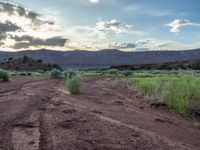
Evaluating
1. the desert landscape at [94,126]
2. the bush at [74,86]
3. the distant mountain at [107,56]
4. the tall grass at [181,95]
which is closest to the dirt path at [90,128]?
the desert landscape at [94,126]

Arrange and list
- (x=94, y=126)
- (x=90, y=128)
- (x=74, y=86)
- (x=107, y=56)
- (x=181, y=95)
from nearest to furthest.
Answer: (x=90, y=128), (x=94, y=126), (x=181, y=95), (x=74, y=86), (x=107, y=56)

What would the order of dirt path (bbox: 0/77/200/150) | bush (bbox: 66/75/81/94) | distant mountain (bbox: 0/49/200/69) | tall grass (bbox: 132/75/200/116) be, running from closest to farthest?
dirt path (bbox: 0/77/200/150)
tall grass (bbox: 132/75/200/116)
bush (bbox: 66/75/81/94)
distant mountain (bbox: 0/49/200/69)

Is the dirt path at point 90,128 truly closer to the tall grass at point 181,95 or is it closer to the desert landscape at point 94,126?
the desert landscape at point 94,126

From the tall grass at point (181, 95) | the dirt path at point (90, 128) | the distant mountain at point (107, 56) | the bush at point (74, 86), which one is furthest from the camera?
the distant mountain at point (107, 56)

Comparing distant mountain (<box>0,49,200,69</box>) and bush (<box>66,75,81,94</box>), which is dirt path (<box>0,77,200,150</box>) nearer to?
bush (<box>66,75,81,94</box>)

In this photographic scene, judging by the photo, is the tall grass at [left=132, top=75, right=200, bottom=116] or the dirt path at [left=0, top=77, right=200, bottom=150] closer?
the dirt path at [left=0, top=77, right=200, bottom=150]

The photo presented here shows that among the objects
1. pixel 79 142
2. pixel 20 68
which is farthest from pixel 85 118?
pixel 20 68

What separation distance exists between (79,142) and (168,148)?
188 centimetres

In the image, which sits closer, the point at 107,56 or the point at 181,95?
the point at 181,95

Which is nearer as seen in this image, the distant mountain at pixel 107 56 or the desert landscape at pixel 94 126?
the desert landscape at pixel 94 126

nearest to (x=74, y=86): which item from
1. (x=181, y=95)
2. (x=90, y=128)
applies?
(x=181, y=95)

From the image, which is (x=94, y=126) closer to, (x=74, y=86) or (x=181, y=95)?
(x=181, y=95)

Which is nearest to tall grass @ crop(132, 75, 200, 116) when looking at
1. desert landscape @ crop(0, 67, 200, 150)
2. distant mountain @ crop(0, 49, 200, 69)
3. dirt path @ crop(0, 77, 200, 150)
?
desert landscape @ crop(0, 67, 200, 150)

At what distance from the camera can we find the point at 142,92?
21875 mm
